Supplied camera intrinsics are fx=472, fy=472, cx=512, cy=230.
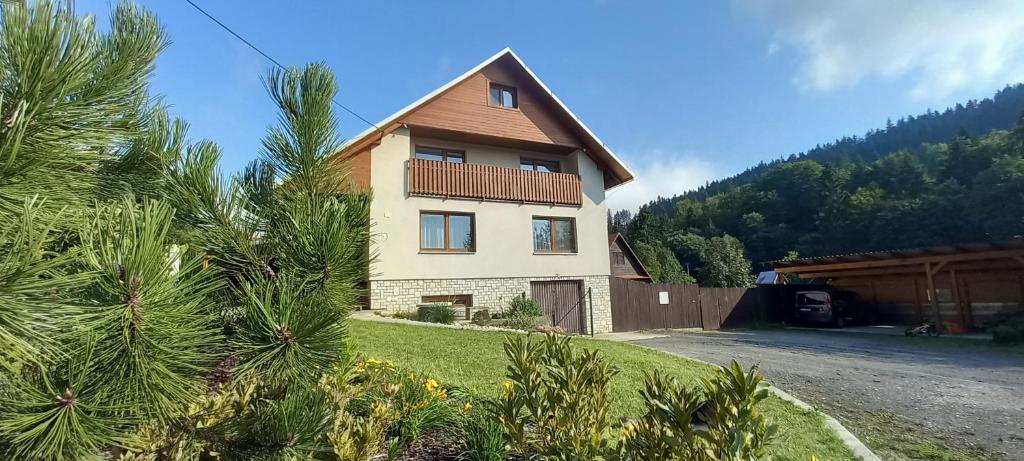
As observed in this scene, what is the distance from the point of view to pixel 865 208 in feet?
156

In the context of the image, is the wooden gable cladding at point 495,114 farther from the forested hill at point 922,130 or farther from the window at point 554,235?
the forested hill at point 922,130

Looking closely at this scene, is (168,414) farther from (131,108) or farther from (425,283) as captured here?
(425,283)

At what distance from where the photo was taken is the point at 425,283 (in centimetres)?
1442

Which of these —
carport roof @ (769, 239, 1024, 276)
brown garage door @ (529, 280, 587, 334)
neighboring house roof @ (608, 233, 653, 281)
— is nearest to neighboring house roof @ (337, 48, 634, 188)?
brown garage door @ (529, 280, 587, 334)

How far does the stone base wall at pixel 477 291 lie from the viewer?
13844mm

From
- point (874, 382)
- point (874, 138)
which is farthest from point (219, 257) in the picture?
point (874, 138)

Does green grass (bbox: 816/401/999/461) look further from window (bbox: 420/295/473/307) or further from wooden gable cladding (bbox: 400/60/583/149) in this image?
wooden gable cladding (bbox: 400/60/583/149)

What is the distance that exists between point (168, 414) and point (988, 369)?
12578mm

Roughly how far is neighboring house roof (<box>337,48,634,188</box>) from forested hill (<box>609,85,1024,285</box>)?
85.1 ft

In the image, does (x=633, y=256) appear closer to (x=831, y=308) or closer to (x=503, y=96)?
(x=831, y=308)

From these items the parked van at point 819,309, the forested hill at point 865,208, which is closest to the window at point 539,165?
the parked van at point 819,309

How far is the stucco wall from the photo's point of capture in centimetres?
1426

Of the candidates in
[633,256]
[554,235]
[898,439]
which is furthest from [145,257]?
[633,256]

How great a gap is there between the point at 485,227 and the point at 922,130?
347ft
